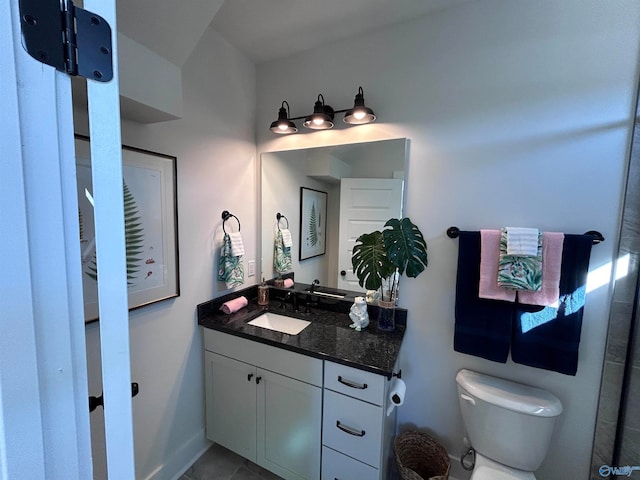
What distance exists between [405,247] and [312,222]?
0.77 meters

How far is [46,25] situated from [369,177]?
154 cm

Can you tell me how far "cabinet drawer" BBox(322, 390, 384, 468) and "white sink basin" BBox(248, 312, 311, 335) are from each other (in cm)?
48

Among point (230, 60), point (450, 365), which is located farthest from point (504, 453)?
point (230, 60)

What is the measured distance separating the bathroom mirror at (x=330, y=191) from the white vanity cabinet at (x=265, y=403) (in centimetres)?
65

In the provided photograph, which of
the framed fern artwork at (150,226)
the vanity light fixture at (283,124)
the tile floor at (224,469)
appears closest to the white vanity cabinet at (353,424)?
the tile floor at (224,469)

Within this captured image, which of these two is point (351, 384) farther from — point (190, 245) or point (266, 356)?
point (190, 245)

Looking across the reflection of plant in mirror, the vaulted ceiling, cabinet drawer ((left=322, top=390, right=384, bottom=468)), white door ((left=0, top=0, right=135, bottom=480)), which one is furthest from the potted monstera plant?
white door ((left=0, top=0, right=135, bottom=480))

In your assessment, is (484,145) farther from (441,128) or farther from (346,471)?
(346,471)

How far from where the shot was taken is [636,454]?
1.20m

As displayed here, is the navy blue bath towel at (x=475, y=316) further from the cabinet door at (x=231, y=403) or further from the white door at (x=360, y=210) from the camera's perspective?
the cabinet door at (x=231, y=403)

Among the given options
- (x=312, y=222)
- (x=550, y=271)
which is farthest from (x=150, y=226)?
(x=550, y=271)

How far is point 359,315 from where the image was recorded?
1.64 metres

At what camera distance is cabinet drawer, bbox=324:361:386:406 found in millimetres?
1246

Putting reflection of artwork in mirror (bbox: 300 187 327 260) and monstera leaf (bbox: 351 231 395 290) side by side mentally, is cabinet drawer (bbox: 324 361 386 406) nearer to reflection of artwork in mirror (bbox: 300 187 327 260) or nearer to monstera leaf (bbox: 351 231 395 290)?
monstera leaf (bbox: 351 231 395 290)
